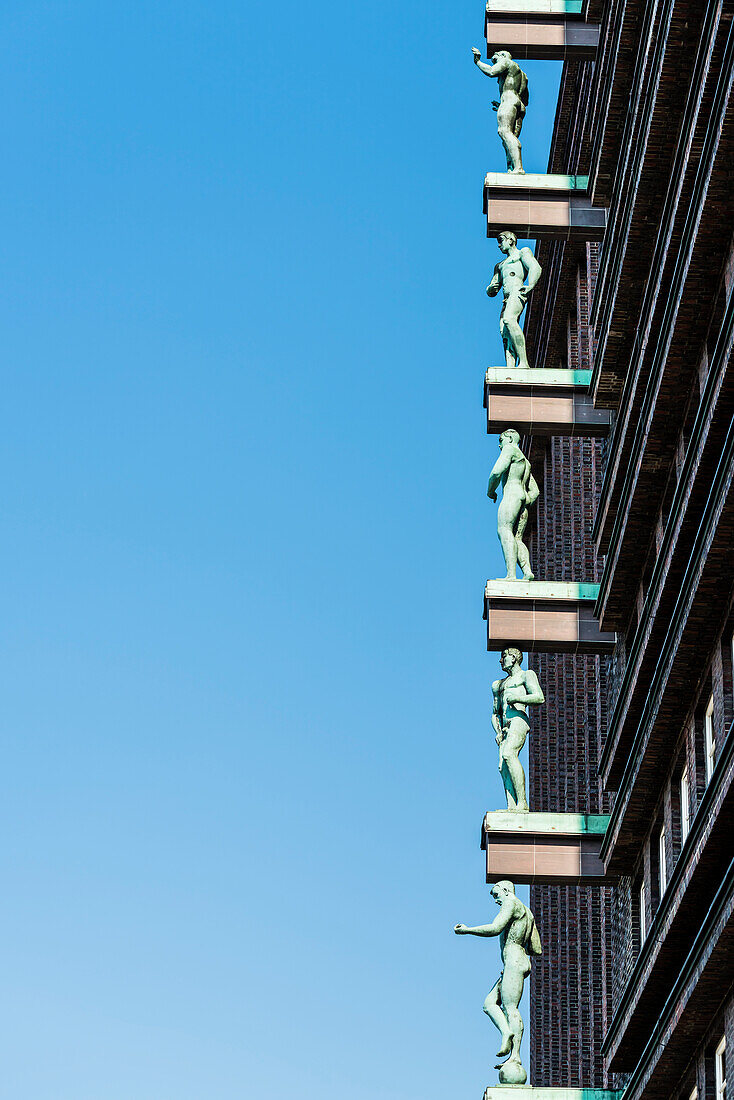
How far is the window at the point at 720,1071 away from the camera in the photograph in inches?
843

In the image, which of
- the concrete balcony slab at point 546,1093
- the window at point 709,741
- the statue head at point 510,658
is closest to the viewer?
the window at point 709,741

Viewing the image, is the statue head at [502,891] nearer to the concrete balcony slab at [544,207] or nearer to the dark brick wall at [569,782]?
the dark brick wall at [569,782]

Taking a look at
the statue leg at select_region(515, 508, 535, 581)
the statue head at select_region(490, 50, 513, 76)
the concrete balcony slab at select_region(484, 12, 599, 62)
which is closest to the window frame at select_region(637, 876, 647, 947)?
the statue leg at select_region(515, 508, 535, 581)

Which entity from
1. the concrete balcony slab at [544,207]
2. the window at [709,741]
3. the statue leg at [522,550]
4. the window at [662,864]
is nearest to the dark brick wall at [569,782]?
the statue leg at [522,550]

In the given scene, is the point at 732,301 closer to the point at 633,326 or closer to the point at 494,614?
the point at 633,326

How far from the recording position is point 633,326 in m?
30.5

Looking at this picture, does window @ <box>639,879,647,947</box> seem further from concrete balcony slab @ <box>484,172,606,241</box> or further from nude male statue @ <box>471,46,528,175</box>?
nude male statue @ <box>471,46,528,175</box>

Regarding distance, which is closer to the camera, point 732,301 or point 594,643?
point 732,301

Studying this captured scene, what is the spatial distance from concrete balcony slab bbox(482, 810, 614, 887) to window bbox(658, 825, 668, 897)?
303 centimetres

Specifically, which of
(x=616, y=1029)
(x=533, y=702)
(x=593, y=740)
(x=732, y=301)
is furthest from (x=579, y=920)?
(x=732, y=301)

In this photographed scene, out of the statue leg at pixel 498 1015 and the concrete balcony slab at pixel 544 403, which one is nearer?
the statue leg at pixel 498 1015

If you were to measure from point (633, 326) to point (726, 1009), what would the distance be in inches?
496

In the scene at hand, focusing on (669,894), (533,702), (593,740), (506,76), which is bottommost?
(669,894)

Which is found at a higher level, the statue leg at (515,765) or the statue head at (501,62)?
the statue head at (501,62)
